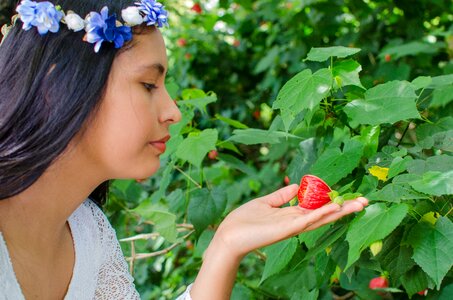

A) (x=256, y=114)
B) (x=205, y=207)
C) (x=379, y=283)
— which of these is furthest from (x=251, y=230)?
(x=256, y=114)

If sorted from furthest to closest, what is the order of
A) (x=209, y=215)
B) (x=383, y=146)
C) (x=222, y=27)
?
1. (x=222, y=27)
2. (x=209, y=215)
3. (x=383, y=146)

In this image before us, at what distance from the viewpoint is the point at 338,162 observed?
4.59 feet

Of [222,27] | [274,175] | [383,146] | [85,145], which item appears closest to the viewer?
[85,145]

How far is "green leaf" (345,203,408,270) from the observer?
3.54ft

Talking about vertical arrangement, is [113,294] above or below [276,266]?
below

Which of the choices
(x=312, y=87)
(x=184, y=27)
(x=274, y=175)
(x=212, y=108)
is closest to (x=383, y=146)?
(x=312, y=87)

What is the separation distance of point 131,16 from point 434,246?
2.33 feet

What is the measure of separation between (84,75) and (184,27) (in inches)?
124

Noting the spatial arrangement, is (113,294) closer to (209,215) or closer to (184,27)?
(209,215)

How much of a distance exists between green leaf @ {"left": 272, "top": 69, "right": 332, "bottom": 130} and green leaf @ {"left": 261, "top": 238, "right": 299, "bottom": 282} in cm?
29

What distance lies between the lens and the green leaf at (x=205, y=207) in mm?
1725

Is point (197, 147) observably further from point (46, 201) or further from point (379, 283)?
point (379, 283)

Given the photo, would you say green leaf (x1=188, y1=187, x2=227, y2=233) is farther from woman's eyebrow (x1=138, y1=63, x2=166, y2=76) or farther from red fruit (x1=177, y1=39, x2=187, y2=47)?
red fruit (x1=177, y1=39, x2=187, y2=47)

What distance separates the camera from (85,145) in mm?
1370
